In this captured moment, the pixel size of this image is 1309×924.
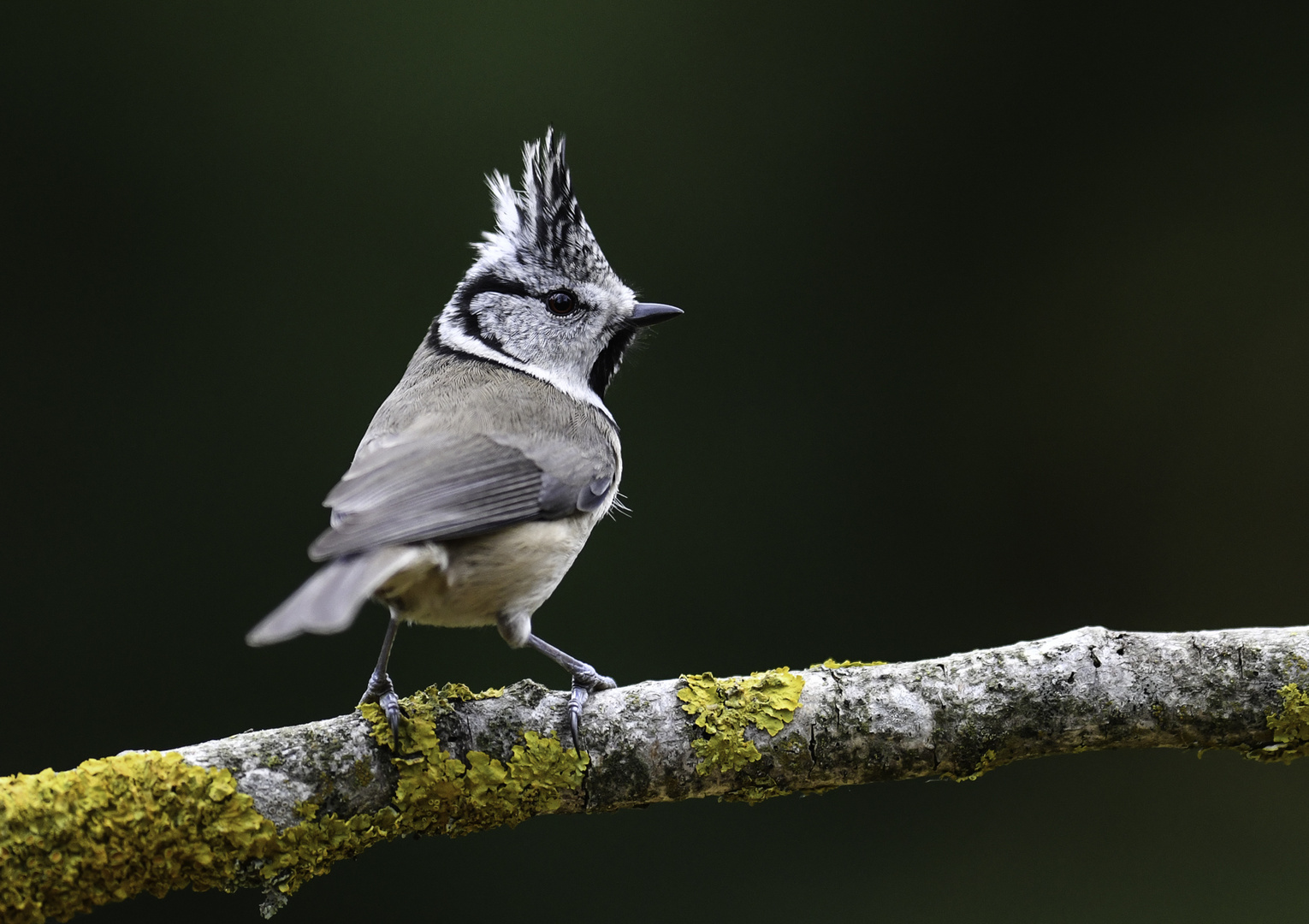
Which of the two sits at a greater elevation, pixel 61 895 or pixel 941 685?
pixel 941 685

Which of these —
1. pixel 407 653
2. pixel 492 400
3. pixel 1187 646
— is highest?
pixel 492 400

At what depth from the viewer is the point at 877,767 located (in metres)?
1.94

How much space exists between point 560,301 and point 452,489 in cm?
89

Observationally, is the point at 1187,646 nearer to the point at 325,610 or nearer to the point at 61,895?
the point at 325,610

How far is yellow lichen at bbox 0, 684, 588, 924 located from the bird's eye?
125 centimetres

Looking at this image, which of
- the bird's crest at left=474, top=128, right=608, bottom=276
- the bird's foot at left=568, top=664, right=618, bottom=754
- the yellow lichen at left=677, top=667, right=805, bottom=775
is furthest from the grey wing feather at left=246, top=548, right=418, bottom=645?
the bird's crest at left=474, top=128, right=608, bottom=276

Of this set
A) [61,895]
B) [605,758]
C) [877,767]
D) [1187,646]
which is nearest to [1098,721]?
[1187,646]

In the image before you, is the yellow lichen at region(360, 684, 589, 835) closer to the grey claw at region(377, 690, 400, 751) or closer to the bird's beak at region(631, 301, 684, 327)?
the grey claw at region(377, 690, 400, 751)

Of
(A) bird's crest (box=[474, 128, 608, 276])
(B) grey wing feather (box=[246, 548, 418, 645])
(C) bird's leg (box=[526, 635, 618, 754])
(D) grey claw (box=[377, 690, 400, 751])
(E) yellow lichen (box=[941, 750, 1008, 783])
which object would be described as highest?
(A) bird's crest (box=[474, 128, 608, 276])

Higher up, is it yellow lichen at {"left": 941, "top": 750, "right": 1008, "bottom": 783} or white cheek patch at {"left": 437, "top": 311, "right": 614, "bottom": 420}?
white cheek patch at {"left": 437, "top": 311, "right": 614, "bottom": 420}

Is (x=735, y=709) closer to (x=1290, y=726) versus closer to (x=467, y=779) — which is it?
(x=467, y=779)

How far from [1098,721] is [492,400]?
138 cm

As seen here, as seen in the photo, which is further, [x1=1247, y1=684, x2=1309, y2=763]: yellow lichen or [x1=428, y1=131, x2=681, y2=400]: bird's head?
[x1=428, y1=131, x2=681, y2=400]: bird's head

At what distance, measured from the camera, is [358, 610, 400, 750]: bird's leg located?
5.96ft
